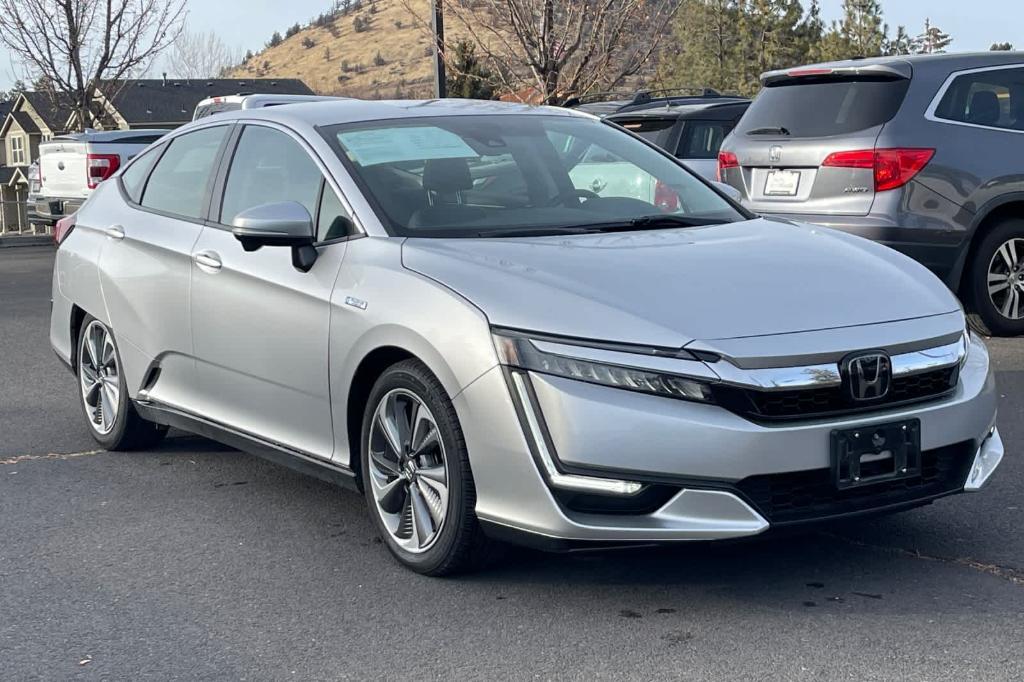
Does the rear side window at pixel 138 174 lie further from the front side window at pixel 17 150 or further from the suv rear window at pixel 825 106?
the front side window at pixel 17 150

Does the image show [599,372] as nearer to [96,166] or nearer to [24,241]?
[96,166]

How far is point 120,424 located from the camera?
22.7ft

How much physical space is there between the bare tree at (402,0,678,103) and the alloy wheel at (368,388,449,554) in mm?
17016

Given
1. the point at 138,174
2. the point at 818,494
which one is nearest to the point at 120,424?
the point at 138,174

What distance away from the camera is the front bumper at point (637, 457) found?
4.26m

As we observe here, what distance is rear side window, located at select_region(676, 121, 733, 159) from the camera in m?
12.7

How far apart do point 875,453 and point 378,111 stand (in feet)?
8.54

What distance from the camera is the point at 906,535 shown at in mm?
5254

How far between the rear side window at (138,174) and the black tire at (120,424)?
2.06 feet

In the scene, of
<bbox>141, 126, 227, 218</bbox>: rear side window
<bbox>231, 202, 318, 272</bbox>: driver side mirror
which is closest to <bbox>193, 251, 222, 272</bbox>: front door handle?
<bbox>141, 126, 227, 218</bbox>: rear side window

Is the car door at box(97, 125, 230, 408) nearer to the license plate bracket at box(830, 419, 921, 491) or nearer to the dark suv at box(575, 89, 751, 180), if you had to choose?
the license plate bracket at box(830, 419, 921, 491)

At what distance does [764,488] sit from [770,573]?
0.60m

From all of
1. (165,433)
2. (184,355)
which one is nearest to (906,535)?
(184,355)

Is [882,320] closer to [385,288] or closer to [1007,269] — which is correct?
[385,288]
